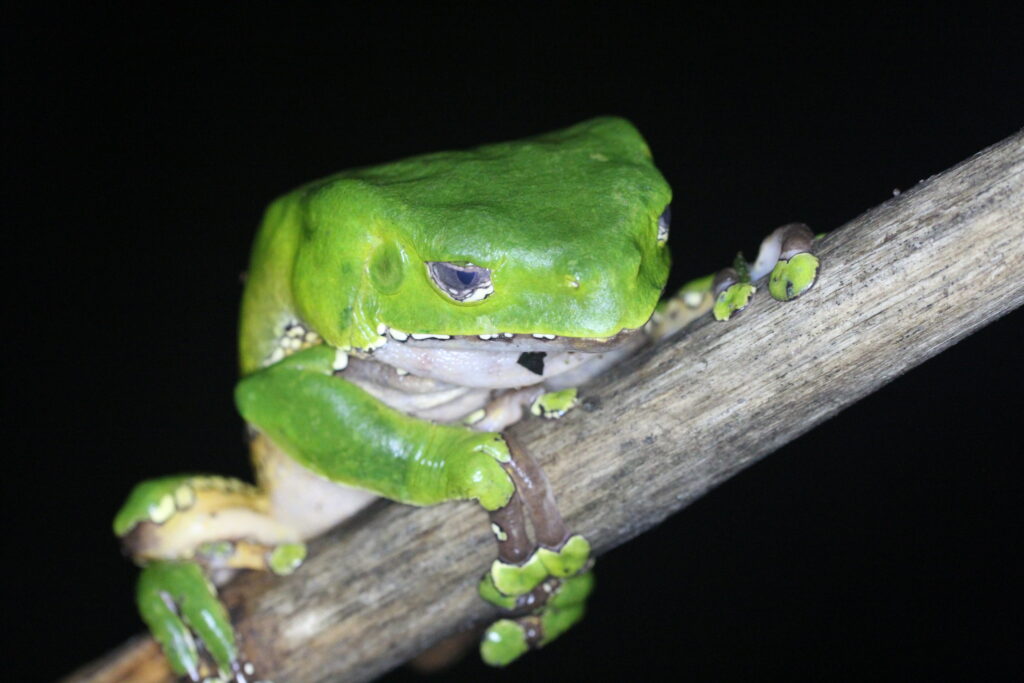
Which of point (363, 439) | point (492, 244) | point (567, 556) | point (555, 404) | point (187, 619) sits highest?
point (492, 244)

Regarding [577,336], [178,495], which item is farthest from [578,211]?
[178,495]

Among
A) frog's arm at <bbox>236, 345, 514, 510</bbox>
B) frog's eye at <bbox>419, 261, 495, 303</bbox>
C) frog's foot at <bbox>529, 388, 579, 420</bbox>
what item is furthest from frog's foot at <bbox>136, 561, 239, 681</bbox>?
frog's eye at <bbox>419, 261, 495, 303</bbox>

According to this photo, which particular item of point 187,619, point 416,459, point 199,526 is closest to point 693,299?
point 416,459

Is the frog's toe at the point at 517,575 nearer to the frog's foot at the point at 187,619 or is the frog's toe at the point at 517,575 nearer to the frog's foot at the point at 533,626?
the frog's foot at the point at 533,626

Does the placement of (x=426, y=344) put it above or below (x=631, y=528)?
above

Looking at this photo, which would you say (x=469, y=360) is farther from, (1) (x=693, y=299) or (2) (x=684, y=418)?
(1) (x=693, y=299)

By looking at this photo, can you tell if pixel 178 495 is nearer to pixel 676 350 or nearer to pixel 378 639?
pixel 378 639
